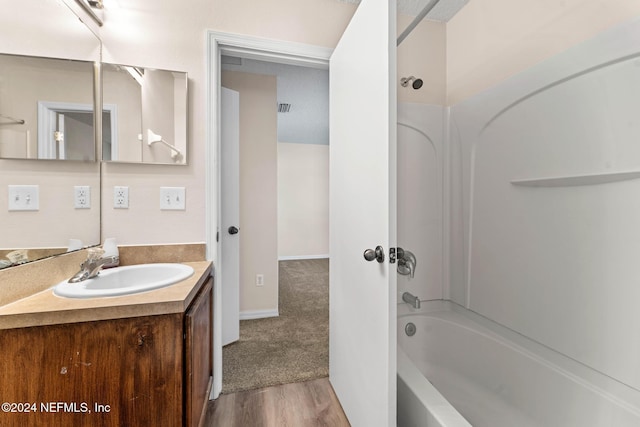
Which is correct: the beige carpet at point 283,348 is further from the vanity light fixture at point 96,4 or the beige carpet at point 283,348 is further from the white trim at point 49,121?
the vanity light fixture at point 96,4

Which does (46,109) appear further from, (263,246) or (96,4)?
(263,246)

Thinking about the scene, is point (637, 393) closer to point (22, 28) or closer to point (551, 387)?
point (551, 387)

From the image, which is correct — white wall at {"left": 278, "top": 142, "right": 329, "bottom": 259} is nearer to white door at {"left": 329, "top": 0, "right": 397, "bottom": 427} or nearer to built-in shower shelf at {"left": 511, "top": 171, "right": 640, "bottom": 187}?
white door at {"left": 329, "top": 0, "right": 397, "bottom": 427}

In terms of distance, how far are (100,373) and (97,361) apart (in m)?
0.04

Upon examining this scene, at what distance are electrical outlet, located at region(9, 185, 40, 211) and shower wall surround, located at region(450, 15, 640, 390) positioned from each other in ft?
7.37

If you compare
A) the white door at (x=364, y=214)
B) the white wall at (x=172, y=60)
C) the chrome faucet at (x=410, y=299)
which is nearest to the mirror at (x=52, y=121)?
the white wall at (x=172, y=60)

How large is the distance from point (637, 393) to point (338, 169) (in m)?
1.49

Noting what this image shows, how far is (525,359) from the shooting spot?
4.08 ft

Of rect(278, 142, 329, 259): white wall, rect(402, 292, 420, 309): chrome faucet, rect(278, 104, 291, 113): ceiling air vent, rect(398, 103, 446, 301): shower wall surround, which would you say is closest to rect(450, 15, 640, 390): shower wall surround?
rect(398, 103, 446, 301): shower wall surround

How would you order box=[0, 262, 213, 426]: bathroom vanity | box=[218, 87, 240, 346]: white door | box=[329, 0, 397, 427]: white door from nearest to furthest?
box=[0, 262, 213, 426]: bathroom vanity → box=[329, 0, 397, 427]: white door → box=[218, 87, 240, 346]: white door

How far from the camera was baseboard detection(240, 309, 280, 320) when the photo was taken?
258 centimetres

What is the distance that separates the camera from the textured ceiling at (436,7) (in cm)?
171

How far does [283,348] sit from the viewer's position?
79.6 inches

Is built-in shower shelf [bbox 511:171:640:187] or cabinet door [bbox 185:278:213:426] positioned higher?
built-in shower shelf [bbox 511:171:640:187]
